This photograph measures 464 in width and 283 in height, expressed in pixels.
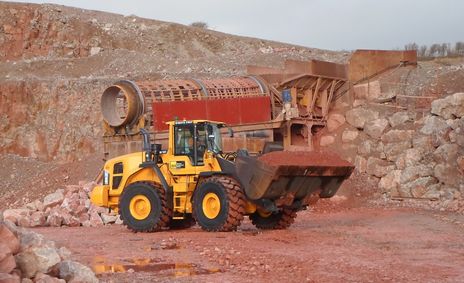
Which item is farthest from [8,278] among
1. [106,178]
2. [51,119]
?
[51,119]

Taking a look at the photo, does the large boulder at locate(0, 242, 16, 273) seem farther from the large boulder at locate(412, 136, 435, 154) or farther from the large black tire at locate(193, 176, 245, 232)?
the large boulder at locate(412, 136, 435, 154)

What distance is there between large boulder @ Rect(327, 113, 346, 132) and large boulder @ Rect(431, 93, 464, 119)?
3.29 m

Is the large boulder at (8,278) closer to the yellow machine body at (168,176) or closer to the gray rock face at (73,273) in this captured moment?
the gray rock face at (73,273)

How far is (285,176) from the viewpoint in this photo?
1535 centimetres

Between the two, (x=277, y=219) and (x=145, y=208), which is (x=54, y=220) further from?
(x=277, y=219)

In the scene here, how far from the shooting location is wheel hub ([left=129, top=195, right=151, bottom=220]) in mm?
16766

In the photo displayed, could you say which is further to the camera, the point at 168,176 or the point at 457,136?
the point at 457,136

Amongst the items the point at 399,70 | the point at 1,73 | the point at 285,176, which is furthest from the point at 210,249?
the point at 1,73

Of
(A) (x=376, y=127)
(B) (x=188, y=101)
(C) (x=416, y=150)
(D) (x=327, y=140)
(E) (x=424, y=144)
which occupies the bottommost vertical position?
(C) (x=416, y=150)

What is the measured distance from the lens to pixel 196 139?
647 inches

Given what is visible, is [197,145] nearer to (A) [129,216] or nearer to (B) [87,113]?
(A) [129,216]

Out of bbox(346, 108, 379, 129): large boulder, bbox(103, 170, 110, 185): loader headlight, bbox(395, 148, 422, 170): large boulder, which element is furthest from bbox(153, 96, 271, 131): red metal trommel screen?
bbox(103, 170, 110, 185): loader headlight

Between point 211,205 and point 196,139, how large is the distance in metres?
1.44

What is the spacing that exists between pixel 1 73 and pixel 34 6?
13789 millimetres
